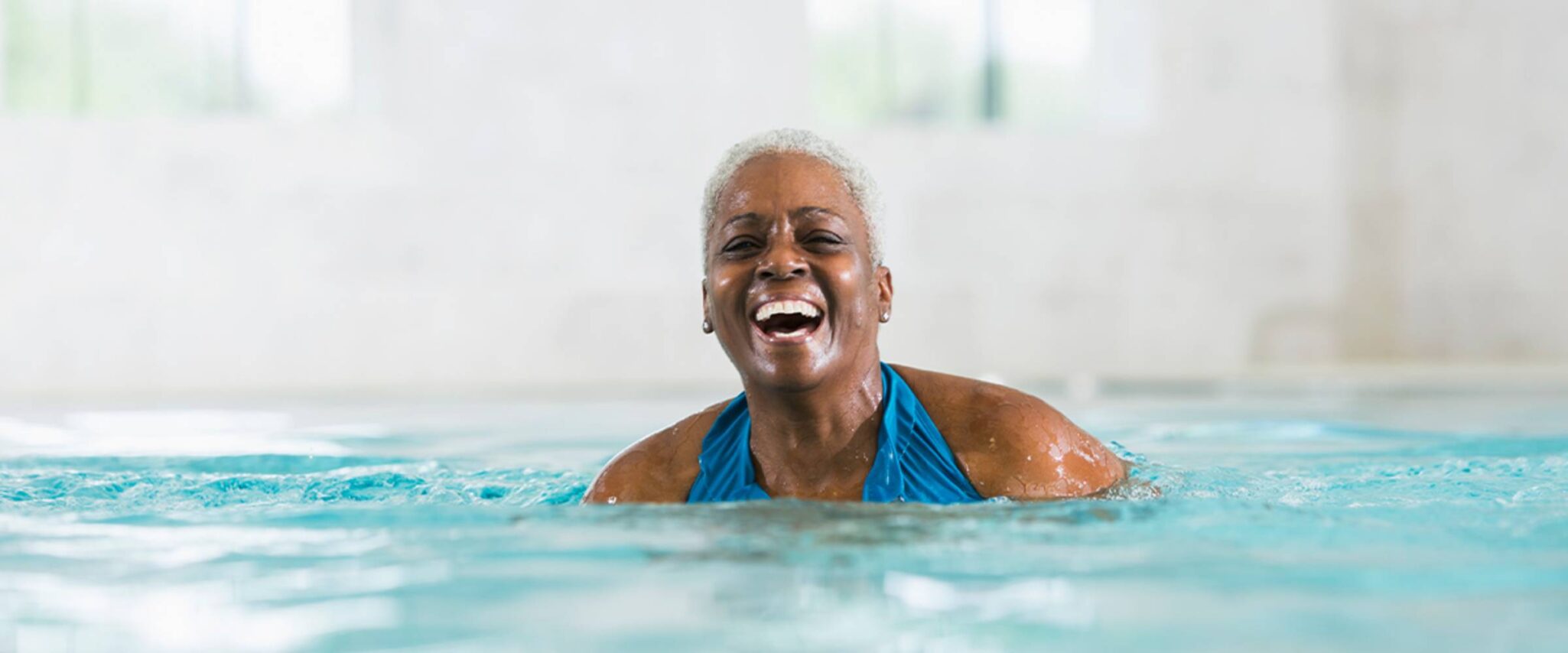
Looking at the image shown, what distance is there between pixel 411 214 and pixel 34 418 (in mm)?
3156

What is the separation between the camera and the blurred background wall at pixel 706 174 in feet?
29.1

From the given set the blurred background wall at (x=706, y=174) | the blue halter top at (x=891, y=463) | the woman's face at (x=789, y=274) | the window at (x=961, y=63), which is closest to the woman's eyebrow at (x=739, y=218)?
the woman's face at (x=789, y=274)

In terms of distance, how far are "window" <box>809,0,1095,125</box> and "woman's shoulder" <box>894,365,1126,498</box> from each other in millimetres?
7762

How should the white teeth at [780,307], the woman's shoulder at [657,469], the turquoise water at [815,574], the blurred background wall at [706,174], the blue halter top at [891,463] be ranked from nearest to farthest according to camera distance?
the turquoise water at [815,574]
the white teeth at [780,307]
the blue halter top at [891,463]
the woman's shoulder at [657,469]
the blurred background wall at [706,174]

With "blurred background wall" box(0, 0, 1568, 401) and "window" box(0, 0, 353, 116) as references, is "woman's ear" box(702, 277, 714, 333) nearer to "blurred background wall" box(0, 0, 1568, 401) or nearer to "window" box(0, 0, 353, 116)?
"blurred background wall" box(0, 0, 1568, 401)

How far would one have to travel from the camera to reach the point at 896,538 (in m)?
1.83

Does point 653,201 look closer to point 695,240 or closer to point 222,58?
point 695,240

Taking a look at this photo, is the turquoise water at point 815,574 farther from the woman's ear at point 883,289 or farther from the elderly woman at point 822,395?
the woman's ear at point 883,289

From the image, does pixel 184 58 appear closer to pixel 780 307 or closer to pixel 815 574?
pixel 780 307

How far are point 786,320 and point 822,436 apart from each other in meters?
0.22

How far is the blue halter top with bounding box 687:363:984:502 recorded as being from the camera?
2.34m

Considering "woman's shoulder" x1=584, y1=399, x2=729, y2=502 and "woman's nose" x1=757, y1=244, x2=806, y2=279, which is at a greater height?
"woman's nose" x1=757, y1=244, x2=806, y2=279

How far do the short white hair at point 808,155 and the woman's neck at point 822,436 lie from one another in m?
0.20

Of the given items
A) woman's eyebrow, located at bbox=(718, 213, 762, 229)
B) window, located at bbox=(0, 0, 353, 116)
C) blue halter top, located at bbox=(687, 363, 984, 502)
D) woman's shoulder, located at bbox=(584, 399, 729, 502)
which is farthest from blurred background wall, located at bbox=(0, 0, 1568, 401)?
woman's eyebrow, located at bbox=(718, 213, 762, 229)
